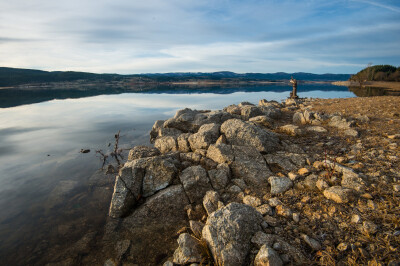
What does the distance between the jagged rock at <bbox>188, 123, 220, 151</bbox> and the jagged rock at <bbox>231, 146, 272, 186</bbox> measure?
156cm

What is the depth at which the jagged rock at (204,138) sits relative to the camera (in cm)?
1048

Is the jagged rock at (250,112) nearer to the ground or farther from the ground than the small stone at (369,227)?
farther from the ground

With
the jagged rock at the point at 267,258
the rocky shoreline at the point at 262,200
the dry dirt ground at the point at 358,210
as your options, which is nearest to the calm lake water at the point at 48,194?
the rocky shoreline at the point at 262,200

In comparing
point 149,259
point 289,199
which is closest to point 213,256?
point 149,259

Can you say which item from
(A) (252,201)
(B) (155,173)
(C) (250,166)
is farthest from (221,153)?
(B) (155,173)

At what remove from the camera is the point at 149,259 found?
593cm

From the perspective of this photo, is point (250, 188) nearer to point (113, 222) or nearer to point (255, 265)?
point (255, 265)

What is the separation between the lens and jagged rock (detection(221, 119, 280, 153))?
9.68 meters

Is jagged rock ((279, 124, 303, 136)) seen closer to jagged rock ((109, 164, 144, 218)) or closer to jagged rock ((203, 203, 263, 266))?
jagged rock ((203, 203, 263, 266))

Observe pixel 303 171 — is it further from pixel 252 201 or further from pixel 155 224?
pixel 155 224

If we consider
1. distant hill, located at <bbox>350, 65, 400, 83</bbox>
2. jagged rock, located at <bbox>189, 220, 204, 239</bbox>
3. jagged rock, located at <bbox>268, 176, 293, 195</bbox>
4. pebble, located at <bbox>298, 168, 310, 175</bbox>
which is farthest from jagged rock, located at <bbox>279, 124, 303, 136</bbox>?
distant hill, located at <bbox>350, 65, 400, 83</bbox>

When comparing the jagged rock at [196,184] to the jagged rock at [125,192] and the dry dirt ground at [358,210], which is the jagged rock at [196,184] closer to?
the jagged rock at [125,192]

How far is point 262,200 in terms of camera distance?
6934 millimetres

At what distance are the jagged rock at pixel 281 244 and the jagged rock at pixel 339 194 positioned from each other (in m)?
2.36
